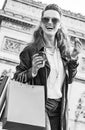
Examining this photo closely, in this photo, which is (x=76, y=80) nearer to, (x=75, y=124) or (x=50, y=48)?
(x=75, y=124)

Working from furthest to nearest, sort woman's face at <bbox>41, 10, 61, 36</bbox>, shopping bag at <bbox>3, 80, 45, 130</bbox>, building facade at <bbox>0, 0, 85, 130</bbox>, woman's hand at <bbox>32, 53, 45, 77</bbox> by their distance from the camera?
building facade at <bbox>0, 0, 85, 130</bbox> < woman's face at <bbox>41, 10, 61, 36</bbox> < woman's hand at <bbox>32, 53, 45, 77</bbox> < shopping bag at <bbox>3, 80, 45, 130</bbox>

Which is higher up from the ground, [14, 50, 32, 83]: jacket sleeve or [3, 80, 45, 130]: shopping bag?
[14, 50, 32, 83]: jacket sleeve

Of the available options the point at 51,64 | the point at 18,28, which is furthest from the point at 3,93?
the point at 18,28

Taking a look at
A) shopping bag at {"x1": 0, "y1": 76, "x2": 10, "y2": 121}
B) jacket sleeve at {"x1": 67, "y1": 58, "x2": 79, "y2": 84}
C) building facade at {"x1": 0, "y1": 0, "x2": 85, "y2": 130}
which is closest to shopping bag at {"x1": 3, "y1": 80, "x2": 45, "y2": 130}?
shopping bag at {"x1": 0, "y1": 76, "x2": 10, "y2": 121}

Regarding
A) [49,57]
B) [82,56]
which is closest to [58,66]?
[49,57]

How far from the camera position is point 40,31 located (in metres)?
1.04

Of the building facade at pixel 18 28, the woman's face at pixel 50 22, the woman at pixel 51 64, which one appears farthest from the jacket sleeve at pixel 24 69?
the building facade at pixel 18 28

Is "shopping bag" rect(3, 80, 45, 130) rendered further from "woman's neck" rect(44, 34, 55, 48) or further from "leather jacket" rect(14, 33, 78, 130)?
"woman's neck" rect(44, 34, 55, 48)

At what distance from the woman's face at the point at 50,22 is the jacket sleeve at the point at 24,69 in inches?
4.3

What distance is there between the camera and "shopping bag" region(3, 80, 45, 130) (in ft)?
2.40

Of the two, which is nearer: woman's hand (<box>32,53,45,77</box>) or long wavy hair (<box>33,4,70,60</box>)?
woman's hand (<box>32,53,45,77</box>)

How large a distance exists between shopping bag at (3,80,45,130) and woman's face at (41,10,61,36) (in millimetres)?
263

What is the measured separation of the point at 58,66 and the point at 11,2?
25.5 feet

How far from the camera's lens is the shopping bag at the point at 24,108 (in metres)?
0.73
